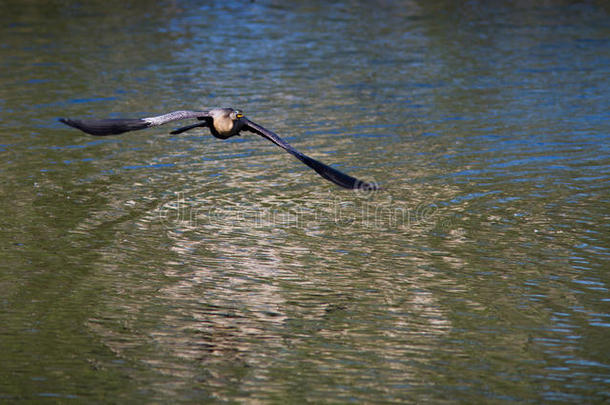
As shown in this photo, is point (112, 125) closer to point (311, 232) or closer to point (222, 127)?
→ point (222, 127)

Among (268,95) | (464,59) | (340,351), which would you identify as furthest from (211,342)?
(464,59)

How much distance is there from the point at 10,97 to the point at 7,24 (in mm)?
11474

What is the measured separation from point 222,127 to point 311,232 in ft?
7.67

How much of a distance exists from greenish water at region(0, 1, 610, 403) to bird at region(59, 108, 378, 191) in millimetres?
1559

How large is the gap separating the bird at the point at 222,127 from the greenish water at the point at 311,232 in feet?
5.11

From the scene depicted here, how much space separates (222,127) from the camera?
452 inches

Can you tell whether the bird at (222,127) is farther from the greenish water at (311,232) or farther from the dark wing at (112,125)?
the greenish water at (311,232)

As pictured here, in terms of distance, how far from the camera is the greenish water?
8.93m

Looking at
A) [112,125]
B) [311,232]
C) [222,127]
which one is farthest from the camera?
[311,232]

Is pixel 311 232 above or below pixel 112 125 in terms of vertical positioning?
below

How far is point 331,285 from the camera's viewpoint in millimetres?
11070

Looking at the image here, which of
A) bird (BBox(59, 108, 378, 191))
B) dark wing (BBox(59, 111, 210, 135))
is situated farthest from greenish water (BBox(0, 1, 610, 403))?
dark wing (BBox(59, 111, 210, 135))

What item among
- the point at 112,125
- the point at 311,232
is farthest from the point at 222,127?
the point at 311,232

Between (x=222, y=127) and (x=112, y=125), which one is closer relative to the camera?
(x=112, y=125)
